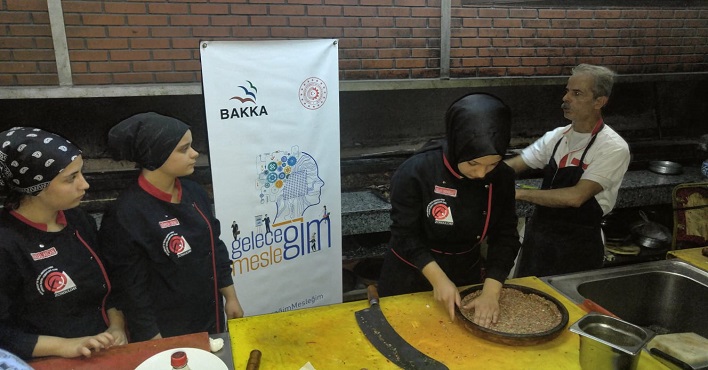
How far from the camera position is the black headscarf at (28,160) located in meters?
1.66

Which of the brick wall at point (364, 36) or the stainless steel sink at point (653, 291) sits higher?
the brick wall at point (364, 36)

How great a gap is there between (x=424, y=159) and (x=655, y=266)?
118 cm

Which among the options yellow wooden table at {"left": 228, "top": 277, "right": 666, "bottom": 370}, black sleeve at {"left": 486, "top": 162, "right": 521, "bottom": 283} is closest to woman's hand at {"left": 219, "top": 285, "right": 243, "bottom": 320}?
yellow wooden table at {"left": 228, "top": 277, "right": 666, "bottom": 370}

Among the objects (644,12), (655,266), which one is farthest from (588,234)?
(644,12)

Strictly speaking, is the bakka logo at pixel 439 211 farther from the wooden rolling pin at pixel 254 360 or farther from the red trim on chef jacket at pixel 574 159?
the red trim on chef jacket at pixel 574 159

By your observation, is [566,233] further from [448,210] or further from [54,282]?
[54,282]

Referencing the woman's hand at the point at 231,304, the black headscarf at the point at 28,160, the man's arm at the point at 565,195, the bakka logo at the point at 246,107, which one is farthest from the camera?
the man's arm at the point at 565,195

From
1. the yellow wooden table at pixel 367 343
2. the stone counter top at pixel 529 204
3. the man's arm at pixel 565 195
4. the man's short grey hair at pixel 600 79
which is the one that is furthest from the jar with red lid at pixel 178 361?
the man's short grey hair at pixel 600 79

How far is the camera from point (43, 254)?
171cm

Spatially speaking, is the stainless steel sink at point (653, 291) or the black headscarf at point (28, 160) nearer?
the black headscarf at point (28, 160)

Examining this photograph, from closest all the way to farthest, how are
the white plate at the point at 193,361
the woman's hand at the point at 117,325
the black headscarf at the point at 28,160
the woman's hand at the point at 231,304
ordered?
the white plate at the point at 193,361, the black headscarf at the point at 28,160, the woman's hand at the point at 117,325, the woman's hand at the point at 231,304

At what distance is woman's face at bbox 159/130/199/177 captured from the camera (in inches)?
78.9

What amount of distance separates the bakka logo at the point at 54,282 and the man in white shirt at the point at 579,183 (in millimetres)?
2176

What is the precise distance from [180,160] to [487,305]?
4.46 feet
